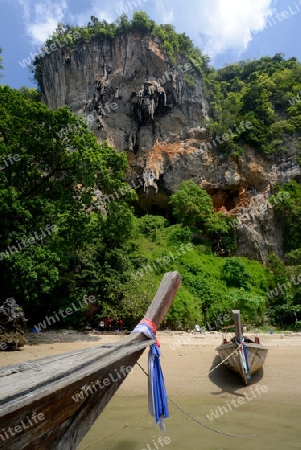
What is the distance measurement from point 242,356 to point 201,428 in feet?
8.06

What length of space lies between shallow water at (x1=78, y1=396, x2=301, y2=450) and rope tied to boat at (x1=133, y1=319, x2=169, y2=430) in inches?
74.7

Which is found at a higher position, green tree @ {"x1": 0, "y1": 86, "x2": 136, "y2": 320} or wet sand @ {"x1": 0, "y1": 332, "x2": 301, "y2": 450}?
green tree @ {"x1": 0, "y1": 86, "x2": 136, "y2": 320}

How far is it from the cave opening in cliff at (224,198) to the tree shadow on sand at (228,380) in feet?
63.6

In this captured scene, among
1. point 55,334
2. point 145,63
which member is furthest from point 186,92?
point 55,334

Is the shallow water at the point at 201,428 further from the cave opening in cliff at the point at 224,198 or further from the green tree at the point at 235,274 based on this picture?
the cave opening in cliff at the point at 224,198

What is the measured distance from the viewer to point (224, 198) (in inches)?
1075

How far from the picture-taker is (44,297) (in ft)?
45.0

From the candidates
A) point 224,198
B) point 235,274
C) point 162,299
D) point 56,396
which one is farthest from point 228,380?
point 224,198

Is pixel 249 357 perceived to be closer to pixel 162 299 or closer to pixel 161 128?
pixel 162 299

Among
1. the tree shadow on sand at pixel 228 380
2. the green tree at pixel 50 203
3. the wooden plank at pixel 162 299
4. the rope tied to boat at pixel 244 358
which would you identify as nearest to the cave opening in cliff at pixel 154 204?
the green tree at pixel 50 203

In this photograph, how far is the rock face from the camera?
25.9 m

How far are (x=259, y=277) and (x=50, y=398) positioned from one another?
2093 centimetres

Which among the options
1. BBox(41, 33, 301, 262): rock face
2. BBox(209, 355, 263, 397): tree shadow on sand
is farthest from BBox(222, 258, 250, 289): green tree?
BBox(209, 355, 263, 397): tree shadow on sand

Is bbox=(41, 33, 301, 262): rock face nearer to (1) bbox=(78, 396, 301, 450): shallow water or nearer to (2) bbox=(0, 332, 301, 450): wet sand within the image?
(2) bbox=(0, 332, 301, 450): wet sand
